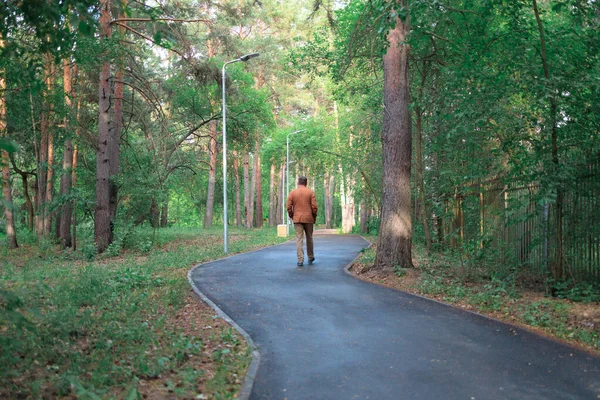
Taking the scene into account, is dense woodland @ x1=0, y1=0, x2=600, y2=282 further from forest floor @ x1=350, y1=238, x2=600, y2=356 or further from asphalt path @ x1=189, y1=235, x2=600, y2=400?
asphalt path @ x1=189, y1=235, x2=600, y2=400

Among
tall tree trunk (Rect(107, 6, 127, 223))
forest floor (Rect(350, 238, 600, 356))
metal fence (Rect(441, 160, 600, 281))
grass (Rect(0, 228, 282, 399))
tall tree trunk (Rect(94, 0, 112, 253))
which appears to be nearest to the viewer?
grass (Rect(0, 228, 282, 399))

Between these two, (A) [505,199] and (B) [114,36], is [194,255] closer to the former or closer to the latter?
(B) [114,36]

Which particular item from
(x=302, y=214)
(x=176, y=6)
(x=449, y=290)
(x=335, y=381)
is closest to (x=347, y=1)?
(x=176, y=6)

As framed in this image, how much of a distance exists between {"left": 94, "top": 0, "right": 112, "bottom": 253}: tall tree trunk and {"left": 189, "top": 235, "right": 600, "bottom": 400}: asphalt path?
38.4ft

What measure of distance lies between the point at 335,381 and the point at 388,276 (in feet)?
22.7

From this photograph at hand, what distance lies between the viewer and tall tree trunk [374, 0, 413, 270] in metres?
12.4

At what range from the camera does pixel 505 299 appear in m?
9.01

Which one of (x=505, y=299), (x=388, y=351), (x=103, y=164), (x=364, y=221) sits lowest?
(x=388, y=351)

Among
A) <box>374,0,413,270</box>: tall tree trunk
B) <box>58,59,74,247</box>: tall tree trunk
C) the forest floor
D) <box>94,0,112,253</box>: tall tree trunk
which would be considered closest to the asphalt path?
the forest floor

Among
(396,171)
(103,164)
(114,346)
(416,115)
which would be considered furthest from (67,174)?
(114,346)

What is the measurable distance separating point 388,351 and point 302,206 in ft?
26.5

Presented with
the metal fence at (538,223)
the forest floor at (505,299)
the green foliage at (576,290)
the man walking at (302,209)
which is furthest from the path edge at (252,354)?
the green foliage at (576,290)

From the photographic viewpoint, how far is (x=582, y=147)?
349 inches

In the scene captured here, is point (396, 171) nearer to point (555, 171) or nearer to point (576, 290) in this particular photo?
point (555, 171)
